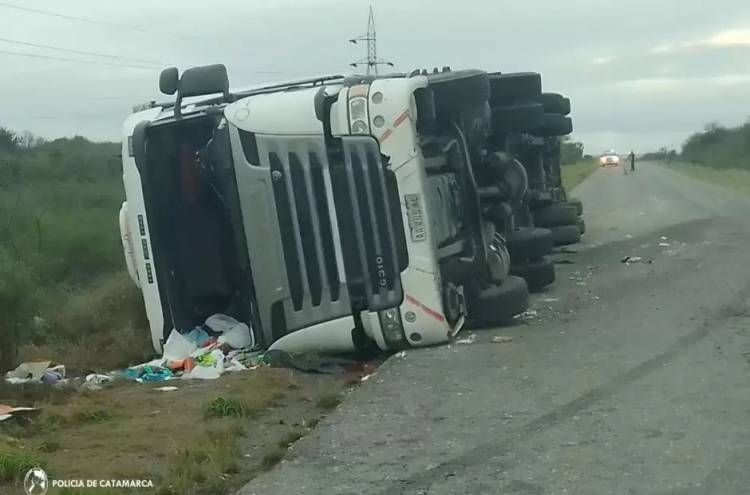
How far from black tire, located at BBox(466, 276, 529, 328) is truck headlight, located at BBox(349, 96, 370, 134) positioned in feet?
6.04

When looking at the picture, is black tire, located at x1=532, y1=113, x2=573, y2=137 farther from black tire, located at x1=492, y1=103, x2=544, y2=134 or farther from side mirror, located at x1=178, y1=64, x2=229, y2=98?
side mirror, located at x1=178, y1=64, x2=229, y2=98

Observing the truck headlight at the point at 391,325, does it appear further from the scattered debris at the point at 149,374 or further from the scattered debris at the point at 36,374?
the scattered debris at the point at 36,374

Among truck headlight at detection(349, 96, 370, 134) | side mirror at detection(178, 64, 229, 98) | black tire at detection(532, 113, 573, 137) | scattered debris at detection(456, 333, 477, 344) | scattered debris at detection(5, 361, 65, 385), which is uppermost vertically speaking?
side mirror at detection(178, 64, 229, 98)

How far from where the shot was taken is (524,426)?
6.25 m

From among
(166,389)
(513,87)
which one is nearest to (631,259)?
(513,87)

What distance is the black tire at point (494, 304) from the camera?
970cm

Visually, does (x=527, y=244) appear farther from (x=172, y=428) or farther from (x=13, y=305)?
(x=172, y=428)

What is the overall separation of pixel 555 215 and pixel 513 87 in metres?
5.19

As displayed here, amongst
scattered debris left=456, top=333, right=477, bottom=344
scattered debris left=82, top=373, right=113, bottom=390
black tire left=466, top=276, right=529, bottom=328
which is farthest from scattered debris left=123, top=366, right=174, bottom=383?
black tire left=466, top=276, right=529, bottom=328

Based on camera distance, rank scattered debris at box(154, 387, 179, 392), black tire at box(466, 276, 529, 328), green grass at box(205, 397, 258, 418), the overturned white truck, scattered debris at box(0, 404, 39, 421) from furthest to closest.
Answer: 1. black tire at box(466, 276, 529, 328)
2. the overturned white truck
3. scattered debris at box(154, 387, 179, 392)
4. green grass at box(205, 397, 258, 418)
5. scattered debris at box(0, 404, 39, 421)

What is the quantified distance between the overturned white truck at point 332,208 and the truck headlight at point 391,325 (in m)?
0.01

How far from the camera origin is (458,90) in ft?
31.1

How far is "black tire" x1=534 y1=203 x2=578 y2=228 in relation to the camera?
16.1 m

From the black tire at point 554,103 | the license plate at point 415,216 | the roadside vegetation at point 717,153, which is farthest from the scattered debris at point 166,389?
the roadside vegetation at point 717,153
